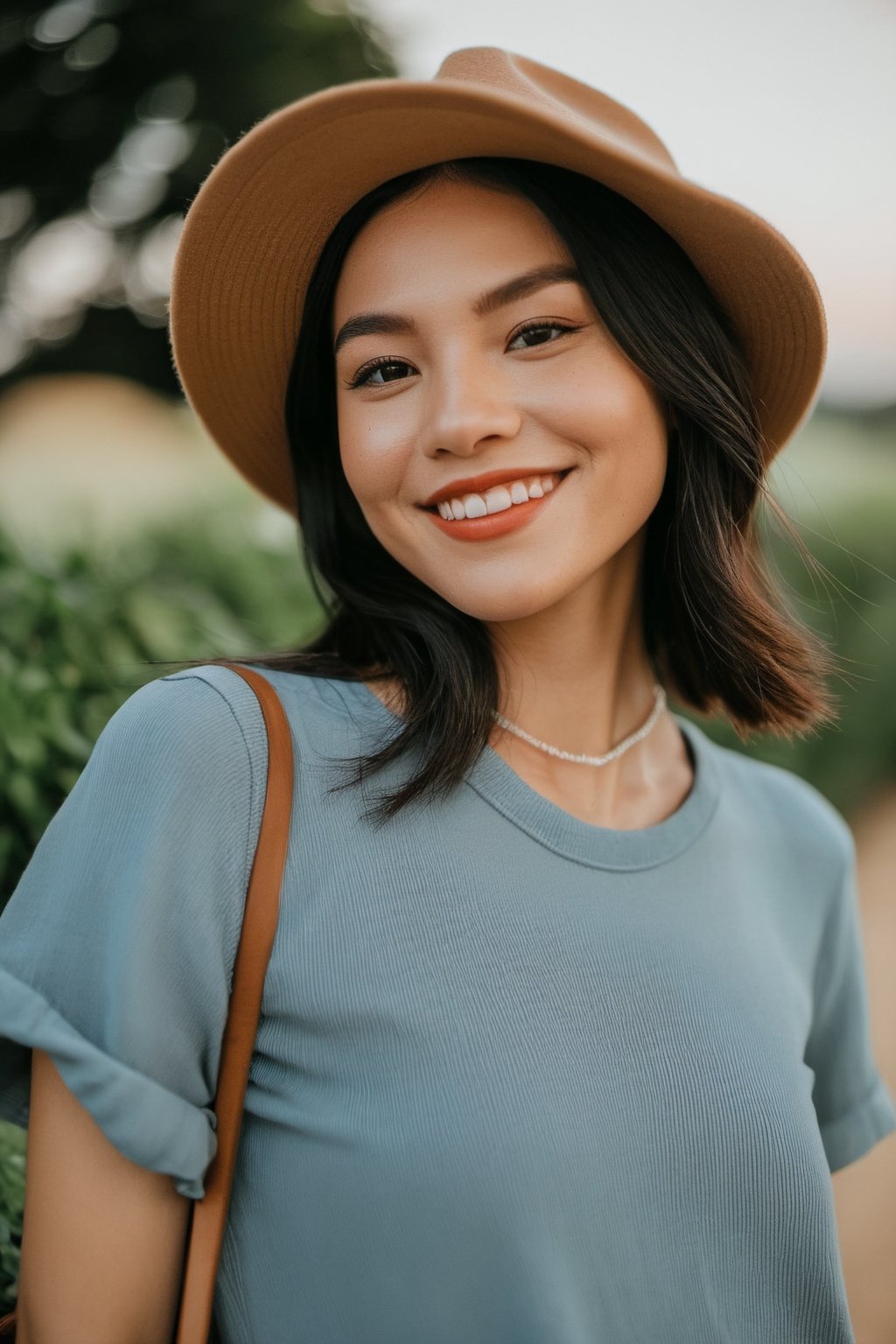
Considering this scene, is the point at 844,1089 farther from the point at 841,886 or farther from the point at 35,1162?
the point at 35,1162

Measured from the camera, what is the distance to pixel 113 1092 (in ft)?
4.32

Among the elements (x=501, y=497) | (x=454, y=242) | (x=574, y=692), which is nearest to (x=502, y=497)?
(x=501, y=497)

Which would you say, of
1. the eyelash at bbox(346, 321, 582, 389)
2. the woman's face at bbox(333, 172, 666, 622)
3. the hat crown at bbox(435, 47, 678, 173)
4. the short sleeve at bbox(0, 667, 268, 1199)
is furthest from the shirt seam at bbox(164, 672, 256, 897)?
the hat crown at bbox(435, 47, 678, 173)

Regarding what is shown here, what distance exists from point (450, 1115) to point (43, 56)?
10.4 feet

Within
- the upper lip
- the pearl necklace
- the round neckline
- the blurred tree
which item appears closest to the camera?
the upper lip

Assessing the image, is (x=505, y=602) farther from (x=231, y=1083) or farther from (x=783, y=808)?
(x=783, y=808)

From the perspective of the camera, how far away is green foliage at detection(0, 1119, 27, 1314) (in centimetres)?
166

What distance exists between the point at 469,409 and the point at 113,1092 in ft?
3.22

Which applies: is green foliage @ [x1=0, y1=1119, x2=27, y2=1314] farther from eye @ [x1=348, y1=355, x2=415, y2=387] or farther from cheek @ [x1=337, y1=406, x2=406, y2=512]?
eye @ [x1=348, y1=355, x2=415, y2=387]

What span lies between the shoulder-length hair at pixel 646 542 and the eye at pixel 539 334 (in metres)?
0.07

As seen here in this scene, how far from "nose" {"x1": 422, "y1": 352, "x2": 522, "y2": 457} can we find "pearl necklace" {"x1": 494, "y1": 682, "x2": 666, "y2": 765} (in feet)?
1.59

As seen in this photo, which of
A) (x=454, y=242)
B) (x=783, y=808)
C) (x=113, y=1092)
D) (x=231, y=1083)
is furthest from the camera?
(x=783, y=808)

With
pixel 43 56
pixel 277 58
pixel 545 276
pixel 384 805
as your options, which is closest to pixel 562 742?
pixel 384 805

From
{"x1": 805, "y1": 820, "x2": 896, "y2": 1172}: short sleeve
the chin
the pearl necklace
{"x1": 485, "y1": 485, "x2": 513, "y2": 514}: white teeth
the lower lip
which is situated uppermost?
{"x1": 485, "y1": 485, "x2": 513, "y2": 514}: white teeth
